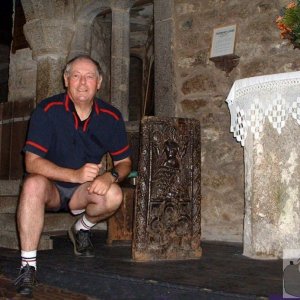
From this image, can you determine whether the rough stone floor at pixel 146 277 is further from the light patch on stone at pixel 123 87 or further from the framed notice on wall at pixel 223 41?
the light patch on stone at pixel 123 87

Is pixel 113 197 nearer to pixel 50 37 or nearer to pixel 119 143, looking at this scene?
pixel 119 143

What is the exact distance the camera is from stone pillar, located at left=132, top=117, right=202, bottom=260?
2.83 meters

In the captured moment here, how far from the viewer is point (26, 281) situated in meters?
2.20

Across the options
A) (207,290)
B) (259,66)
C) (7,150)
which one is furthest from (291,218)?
(7,150)

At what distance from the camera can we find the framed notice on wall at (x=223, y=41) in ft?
13.6

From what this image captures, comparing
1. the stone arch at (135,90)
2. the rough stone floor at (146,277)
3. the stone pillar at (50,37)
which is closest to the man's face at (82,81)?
the rough stone floor at (146,277)

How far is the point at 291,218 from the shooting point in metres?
2.81

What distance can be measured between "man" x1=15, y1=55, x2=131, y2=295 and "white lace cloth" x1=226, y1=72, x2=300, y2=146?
842mm

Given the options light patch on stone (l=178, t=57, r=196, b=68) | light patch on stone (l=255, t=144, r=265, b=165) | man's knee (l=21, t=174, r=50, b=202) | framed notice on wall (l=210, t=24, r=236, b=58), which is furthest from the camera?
light patch on stone (l=178, t=57, r=196, b=68)

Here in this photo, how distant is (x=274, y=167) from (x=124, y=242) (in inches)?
56.7

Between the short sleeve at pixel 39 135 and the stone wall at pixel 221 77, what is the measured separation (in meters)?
2.07

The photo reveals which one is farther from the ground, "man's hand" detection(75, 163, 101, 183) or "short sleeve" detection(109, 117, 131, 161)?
"short sleeve" detection(109, 117, 131, 161)

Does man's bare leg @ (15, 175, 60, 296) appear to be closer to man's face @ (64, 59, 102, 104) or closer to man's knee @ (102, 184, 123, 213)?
man's knee @ (102, 184, 123, 213)

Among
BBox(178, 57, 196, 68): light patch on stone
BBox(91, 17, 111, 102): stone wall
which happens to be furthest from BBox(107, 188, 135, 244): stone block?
BBox(91, 17, 111, 102): stone wall
